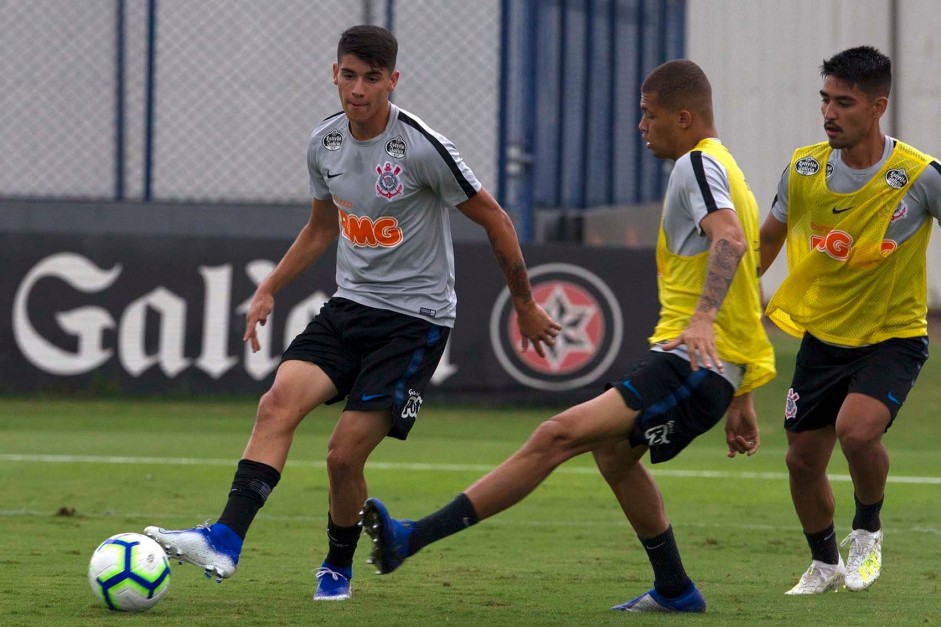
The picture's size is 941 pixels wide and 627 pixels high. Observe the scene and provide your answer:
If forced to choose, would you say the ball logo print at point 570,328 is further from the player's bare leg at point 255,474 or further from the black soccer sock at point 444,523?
the black soccer sock at point 444,523

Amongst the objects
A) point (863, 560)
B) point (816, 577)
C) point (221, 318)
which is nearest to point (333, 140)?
point (816, 577)

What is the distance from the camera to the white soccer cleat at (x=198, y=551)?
4.88m

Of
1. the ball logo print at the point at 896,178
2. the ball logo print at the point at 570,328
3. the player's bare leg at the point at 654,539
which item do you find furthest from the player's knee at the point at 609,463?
the ball logo print at the point at 570,328

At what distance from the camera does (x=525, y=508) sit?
8.86 m

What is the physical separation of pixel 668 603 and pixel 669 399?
0.94 meters

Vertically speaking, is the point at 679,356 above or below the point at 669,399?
above

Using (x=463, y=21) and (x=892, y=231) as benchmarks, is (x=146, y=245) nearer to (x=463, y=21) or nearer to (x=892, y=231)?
(x=463, y=21)

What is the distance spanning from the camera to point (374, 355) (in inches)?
219

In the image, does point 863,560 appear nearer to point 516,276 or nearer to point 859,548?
point 859,548

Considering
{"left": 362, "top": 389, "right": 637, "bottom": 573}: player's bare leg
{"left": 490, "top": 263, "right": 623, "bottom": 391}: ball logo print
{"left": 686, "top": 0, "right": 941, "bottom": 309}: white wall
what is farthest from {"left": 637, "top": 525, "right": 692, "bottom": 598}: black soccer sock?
{"left": 686, "top": 0, "right": 941, "bottom": 309}: white wall

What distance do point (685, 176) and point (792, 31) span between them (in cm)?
1393

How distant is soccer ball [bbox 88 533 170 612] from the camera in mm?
4922

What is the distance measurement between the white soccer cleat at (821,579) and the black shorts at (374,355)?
1.83 metres

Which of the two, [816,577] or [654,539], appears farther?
[816,577]
